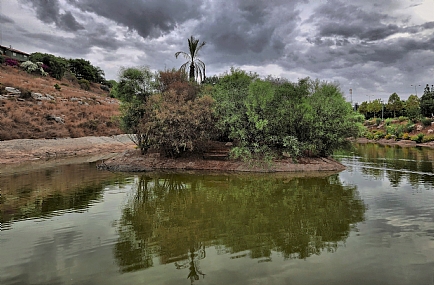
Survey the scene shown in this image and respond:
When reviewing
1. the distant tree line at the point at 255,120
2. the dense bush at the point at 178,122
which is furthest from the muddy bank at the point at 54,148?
the dense bush at the point at 178,122

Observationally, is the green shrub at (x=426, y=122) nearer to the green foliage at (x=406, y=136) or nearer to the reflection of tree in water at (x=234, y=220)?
the green foliage at (x=406, y=136)

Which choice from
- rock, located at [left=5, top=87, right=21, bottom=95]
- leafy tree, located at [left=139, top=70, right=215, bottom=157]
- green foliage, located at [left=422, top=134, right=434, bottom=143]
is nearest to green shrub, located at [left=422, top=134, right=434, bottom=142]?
green foliage, located at [left=422, top=134, right=434, bottom=143]

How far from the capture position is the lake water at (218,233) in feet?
20.3

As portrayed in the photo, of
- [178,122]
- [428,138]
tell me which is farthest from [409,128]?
[178,122]

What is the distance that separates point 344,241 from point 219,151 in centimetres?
1701

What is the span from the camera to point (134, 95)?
2528 cm

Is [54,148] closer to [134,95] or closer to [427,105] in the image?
[134,95]

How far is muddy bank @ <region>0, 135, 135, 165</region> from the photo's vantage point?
91.0 ft

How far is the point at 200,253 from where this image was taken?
7.20 meters

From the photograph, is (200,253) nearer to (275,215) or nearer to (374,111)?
(275,215)

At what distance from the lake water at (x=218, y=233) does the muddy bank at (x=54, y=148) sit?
1376 centimetres

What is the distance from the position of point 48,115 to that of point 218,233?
42.1m

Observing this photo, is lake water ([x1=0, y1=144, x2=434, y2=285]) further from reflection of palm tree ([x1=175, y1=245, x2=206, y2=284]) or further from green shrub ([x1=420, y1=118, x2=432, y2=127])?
green shrub ([x1=420, y1=118, x2=432, y2=127])

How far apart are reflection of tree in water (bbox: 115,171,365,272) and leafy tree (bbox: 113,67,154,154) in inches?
371
